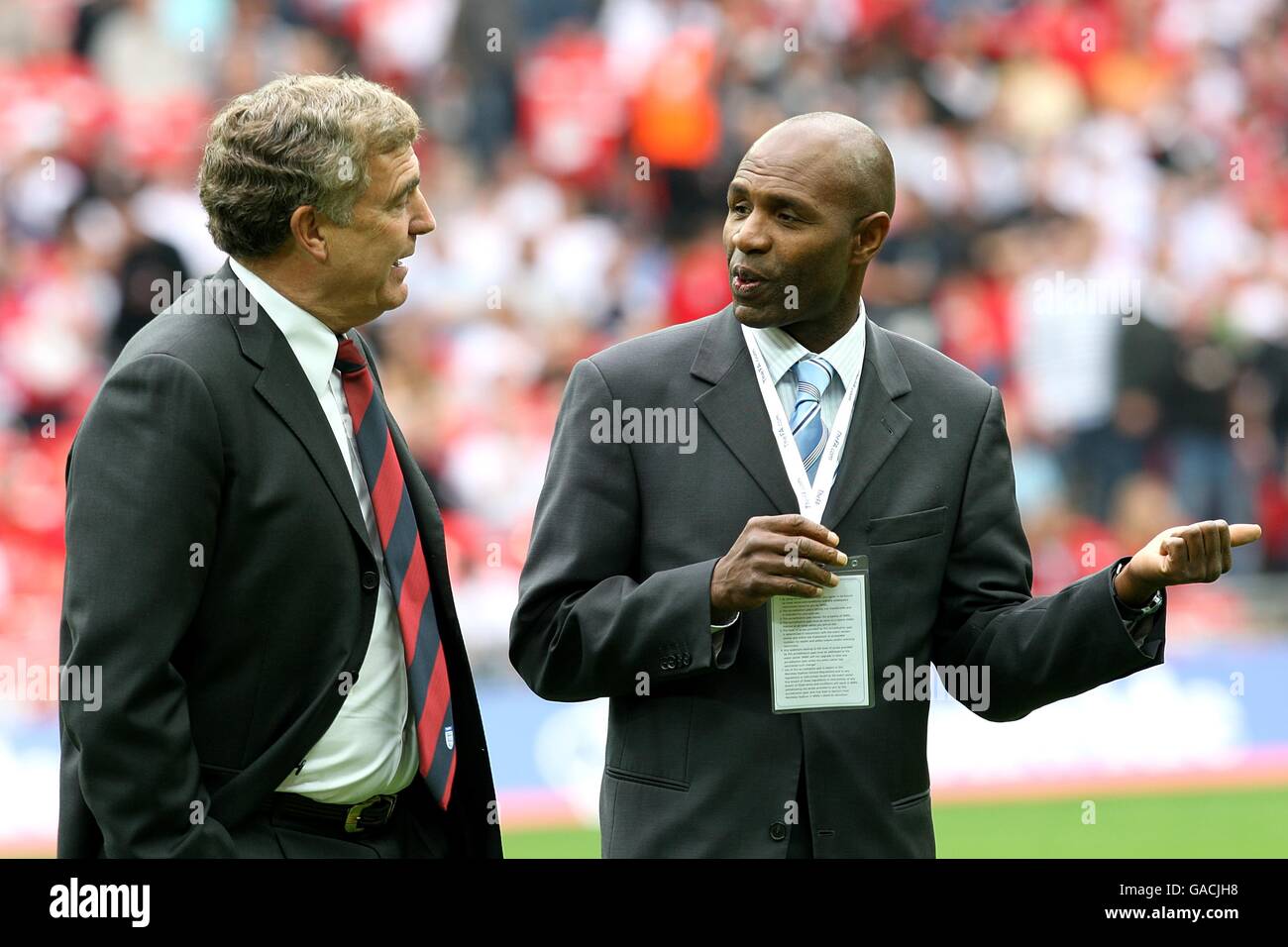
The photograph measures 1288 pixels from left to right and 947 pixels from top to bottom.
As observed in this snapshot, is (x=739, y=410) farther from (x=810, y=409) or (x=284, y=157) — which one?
(x=284, y=157)

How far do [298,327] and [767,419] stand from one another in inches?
34.4

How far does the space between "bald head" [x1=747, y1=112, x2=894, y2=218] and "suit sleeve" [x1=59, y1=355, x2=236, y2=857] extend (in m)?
1.19

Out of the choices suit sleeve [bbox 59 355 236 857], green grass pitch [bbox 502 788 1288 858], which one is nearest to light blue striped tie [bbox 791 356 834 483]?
suit sleeve [bbox 59 355 236 857]

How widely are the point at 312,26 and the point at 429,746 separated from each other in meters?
8.12

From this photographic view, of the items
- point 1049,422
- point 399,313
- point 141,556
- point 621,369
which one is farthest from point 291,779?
point 1049,422

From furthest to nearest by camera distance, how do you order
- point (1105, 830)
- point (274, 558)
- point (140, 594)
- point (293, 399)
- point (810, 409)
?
point (1105, 830) < point (810, 409) < point (293, 399) < point (274, 558) < point (140, 594)

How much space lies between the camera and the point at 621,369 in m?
3.31

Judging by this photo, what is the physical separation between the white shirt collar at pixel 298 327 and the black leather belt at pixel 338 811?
2.28ft

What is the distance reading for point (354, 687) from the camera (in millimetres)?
2994

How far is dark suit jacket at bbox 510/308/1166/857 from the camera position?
10.3 ft

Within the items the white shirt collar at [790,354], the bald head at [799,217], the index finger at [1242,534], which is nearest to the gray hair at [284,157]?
the bald head at [799,217]

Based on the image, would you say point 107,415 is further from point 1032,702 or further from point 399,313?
point 399,313

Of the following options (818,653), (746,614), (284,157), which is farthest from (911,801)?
(284,157)

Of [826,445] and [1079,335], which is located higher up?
[1079,335]
